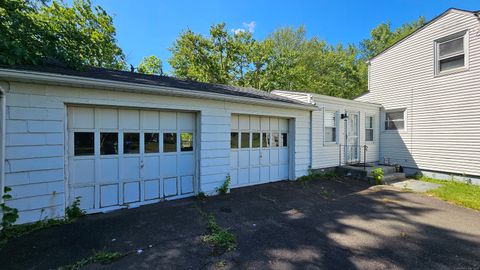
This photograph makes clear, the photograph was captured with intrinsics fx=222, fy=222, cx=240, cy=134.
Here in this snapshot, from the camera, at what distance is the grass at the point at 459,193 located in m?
5.69

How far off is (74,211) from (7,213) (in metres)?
0.95

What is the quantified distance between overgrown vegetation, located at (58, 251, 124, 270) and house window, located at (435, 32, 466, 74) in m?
11.4

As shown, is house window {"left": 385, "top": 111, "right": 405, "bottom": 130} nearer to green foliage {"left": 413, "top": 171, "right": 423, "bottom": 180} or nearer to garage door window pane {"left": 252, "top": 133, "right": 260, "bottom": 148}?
green foliage {"left": 413, "top": 171, "right": 423, "bottom": 180}

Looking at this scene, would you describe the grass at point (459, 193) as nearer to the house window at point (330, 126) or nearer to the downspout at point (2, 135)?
the house window at point (330, 126)

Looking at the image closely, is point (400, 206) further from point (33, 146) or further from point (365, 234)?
point (33, 146)

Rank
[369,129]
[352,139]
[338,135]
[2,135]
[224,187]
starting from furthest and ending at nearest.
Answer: [369,129] → [352,139] → [338,135] → [224,187] → [2,135]

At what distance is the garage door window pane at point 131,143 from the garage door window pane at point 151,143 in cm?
18

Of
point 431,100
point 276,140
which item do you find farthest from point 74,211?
point 431,100

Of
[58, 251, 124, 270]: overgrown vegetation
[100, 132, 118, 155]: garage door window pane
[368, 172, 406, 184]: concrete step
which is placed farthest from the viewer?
[368, 172, 406, 184]: concrete step

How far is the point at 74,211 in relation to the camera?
4465 mm

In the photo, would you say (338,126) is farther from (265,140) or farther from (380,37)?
(380,37)

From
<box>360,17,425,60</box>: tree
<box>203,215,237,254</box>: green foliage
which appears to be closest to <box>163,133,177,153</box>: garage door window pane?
<box>203,215,237,254</box>: green foliage

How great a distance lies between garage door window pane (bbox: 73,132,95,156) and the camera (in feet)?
15.1

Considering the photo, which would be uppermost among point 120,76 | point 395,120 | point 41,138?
point 120,76
